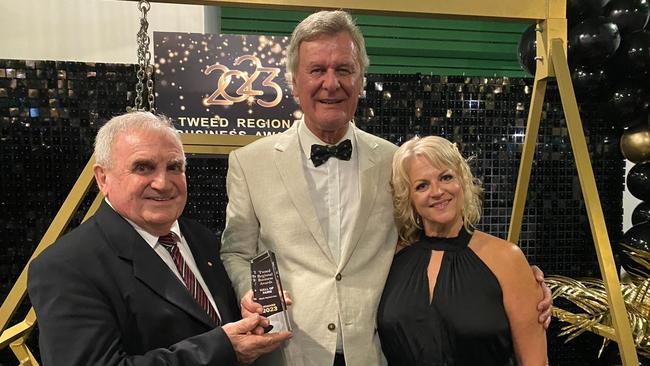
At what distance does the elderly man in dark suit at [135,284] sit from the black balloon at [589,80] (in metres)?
3.01

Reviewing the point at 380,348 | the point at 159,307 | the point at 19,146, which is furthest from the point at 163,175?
the point at 19,146

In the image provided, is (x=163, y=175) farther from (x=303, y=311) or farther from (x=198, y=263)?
(x=303, y=311)

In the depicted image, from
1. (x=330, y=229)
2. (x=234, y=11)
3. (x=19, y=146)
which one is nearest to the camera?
(x=330, y=229)

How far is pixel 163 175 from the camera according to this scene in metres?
1.58

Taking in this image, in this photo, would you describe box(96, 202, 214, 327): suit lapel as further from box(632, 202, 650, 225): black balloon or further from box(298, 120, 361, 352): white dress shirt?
box(632, 202, 650, 225): black balloon

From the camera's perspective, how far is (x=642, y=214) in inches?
147

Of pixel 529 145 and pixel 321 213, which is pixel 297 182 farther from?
pixel 529 145

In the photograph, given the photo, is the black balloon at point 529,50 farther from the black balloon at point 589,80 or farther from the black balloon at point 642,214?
the black balloon at point 642,214

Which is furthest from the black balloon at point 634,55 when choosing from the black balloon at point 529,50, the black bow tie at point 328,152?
the black bow tie at point 328,152

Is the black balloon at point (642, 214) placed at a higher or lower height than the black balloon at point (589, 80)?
lower

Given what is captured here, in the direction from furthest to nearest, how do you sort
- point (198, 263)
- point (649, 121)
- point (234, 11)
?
1. point (234, 11)
2. point (649, 121)
3. point (198, 263)

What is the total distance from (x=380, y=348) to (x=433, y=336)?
205 mm

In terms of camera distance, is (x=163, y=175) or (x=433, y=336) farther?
(x=433, y=336)

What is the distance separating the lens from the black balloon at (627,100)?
3.71m
